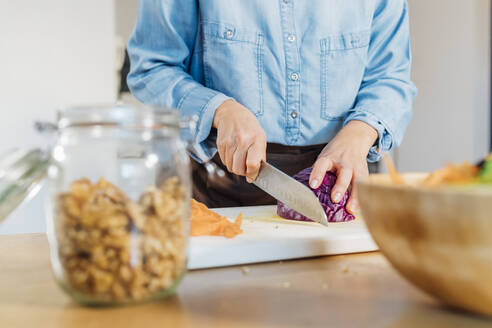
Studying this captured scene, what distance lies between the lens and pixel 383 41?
1.50 meters

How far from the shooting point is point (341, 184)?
3.52 feet

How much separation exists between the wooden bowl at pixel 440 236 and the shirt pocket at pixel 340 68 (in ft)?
3.13

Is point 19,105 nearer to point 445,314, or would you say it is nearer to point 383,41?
point 383,41

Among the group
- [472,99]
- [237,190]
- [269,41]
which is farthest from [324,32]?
[472,99]

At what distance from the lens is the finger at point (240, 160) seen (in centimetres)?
107

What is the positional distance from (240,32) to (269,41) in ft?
0.27

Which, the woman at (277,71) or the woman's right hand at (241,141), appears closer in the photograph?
Result: the woman's right hand at (241,141)

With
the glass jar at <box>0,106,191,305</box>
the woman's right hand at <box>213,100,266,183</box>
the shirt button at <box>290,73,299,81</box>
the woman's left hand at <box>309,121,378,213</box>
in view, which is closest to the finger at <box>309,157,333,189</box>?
the woman's left hand at <box>309,121,378,213</box>

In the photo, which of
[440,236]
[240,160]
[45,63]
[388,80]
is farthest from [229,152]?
[45,63]

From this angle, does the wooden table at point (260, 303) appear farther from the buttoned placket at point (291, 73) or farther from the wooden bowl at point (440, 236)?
the buttoned placket at point (291, 73)

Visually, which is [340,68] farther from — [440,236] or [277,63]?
[440,236]

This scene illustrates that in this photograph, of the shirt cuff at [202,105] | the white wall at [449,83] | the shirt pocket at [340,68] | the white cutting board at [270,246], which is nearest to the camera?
the white cutting board at [270,246]

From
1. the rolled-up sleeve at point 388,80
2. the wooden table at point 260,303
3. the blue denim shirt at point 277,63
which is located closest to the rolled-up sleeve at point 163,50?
the blue denim shirt at point 277,63

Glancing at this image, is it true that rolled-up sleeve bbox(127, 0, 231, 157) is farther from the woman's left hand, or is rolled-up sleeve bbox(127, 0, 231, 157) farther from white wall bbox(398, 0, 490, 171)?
white wall bbox(398, 0, 490, 171)
